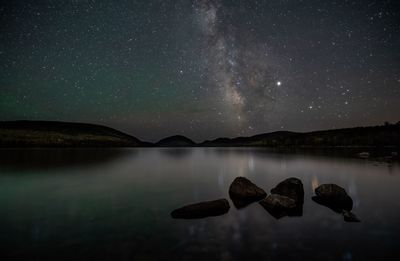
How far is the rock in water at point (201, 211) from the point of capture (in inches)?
441

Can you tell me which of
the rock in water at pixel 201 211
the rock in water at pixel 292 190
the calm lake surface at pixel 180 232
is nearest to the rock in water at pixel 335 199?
the calm lake surface at pixel 180 232

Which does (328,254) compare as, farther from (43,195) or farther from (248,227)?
(43,195)

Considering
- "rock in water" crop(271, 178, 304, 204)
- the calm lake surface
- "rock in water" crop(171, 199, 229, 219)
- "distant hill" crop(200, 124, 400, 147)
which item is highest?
"distant hill" crop(200, 124, 400, 147)

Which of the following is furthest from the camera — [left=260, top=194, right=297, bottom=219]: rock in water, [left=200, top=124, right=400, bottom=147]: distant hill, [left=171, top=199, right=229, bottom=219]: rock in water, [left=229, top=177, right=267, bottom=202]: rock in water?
[left=200, top=124, right=400, bottom=147]: distant hill

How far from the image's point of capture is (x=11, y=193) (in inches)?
707

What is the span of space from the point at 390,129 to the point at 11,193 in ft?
Answer: 637

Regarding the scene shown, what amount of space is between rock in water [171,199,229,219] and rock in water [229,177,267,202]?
3.28 meters

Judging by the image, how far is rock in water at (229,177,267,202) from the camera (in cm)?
1493

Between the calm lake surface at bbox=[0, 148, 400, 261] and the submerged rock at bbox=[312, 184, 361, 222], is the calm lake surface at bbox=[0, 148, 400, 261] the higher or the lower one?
the lower one

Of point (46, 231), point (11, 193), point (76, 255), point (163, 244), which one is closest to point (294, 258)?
point (163, 244)

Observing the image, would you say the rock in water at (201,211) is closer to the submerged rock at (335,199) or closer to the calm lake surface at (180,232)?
the calm lake surface at (180,232)

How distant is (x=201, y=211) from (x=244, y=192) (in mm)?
4962

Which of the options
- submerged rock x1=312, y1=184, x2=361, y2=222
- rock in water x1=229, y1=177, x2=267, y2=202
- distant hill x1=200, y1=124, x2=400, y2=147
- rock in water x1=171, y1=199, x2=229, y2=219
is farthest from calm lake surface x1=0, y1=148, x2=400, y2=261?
distant hill x1=200, y1=124, x2=400, y2=147

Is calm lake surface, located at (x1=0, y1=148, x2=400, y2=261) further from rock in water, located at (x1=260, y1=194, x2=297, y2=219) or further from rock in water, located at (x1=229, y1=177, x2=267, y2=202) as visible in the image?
rock in water, located at (x1=229, y1=177, x2=267, y2=202)
